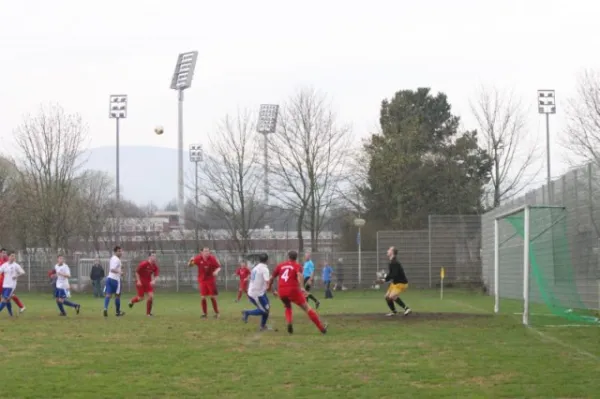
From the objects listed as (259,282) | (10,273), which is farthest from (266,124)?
(259,282)

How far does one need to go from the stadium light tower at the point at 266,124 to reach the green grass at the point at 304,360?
3580 centimetres

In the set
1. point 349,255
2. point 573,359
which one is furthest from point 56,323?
point 349,255

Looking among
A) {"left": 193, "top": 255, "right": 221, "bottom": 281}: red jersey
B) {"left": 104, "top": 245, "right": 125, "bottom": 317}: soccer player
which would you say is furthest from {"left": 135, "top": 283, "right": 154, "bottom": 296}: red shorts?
{"left": 193, "top": 255, "right": 221, "bottom": 281}: red jersey

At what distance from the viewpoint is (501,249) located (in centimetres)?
3625

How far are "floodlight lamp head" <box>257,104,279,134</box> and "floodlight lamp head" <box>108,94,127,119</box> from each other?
30.8 ft

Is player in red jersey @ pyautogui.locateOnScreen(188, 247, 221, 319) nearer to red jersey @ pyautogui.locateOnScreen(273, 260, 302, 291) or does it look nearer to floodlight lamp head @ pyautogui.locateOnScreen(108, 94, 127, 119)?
red jersey @ pyautogui.locateOnScreen(273, 260, 302, 291)

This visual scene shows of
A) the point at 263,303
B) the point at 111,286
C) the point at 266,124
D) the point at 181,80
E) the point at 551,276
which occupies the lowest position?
the point at 263,303

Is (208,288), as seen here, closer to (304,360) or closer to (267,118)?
(304,360)

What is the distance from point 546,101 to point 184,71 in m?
32.6

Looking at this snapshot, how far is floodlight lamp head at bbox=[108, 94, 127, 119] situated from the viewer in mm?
60125

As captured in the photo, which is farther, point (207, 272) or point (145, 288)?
point (145, 288)

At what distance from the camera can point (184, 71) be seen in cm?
7262

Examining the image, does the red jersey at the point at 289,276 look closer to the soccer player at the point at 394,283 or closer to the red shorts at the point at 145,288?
the soccer player at the point at 394,283

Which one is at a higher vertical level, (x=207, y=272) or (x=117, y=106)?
(x=117, y=106)
